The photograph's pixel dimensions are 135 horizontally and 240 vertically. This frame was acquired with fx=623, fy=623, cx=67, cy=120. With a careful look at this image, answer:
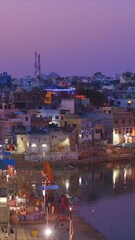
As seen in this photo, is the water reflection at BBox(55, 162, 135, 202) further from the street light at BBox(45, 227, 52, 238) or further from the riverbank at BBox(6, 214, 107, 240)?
the street light at BBox(45, 227, 52, 238)

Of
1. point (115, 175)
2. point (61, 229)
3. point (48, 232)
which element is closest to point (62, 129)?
point (115, 175)

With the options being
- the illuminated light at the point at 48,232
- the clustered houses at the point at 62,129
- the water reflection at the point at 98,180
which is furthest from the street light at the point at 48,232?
the clustered houses at the point at 62,129

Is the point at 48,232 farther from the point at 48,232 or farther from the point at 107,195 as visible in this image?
the point at 107,195

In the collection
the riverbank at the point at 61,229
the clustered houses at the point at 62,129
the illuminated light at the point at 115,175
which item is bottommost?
the illuminated light at the point at 115,175

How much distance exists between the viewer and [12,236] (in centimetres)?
981

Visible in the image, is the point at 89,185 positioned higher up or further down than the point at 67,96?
further down

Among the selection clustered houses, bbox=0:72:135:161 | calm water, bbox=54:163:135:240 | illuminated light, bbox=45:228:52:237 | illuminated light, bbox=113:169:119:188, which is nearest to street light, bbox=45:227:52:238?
illuminated light, bbox=45:228:52:237

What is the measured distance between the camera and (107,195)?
583 inches

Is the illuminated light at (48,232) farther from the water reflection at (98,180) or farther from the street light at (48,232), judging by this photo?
the water reflection at (98,180)

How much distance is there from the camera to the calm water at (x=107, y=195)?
11.9 metres

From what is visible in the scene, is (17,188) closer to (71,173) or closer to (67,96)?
(71,173)

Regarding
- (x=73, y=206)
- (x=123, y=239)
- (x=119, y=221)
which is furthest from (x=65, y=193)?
(x=123, y=239)

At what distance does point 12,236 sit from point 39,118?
12457mm

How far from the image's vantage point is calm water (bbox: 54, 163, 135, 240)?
1191 centimetres
